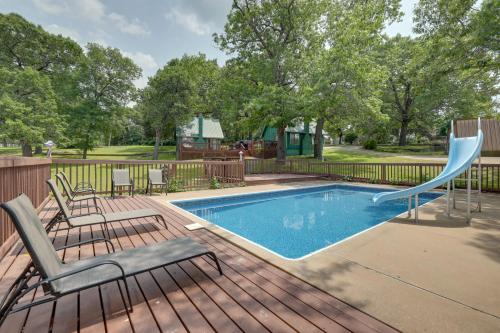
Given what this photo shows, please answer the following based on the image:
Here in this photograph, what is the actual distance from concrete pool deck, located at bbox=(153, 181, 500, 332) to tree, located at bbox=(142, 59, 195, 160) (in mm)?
23636

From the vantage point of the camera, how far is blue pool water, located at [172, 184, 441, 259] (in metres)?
5.51

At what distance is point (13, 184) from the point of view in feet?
12.3

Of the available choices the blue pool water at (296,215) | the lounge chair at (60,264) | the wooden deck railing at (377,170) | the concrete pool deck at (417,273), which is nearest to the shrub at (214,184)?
the blue pool water at (296,215)

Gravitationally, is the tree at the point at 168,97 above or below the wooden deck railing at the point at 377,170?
above

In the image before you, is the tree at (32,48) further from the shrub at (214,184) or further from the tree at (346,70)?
the tree at (346,70)

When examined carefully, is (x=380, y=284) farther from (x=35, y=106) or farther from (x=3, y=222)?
(x=35, y=106)

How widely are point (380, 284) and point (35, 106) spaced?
83.8 ft

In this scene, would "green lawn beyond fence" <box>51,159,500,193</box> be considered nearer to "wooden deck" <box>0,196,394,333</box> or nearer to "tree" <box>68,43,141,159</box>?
"wooden deck" <box>0,196,394,333</box>

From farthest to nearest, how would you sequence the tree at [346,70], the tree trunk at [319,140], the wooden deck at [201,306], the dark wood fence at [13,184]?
the tree trunk at [319,140] → the tree at [346,70] → the dark wood fence at [13,184] → the wooden deck at [201,306]

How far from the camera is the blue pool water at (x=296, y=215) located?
5512mm

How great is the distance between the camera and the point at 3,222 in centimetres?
333

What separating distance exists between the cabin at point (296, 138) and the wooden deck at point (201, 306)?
25.6 m

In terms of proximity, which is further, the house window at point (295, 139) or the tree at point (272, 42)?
the house window at point (295, 139)

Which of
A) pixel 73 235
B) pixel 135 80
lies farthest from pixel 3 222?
pixel 135 80
